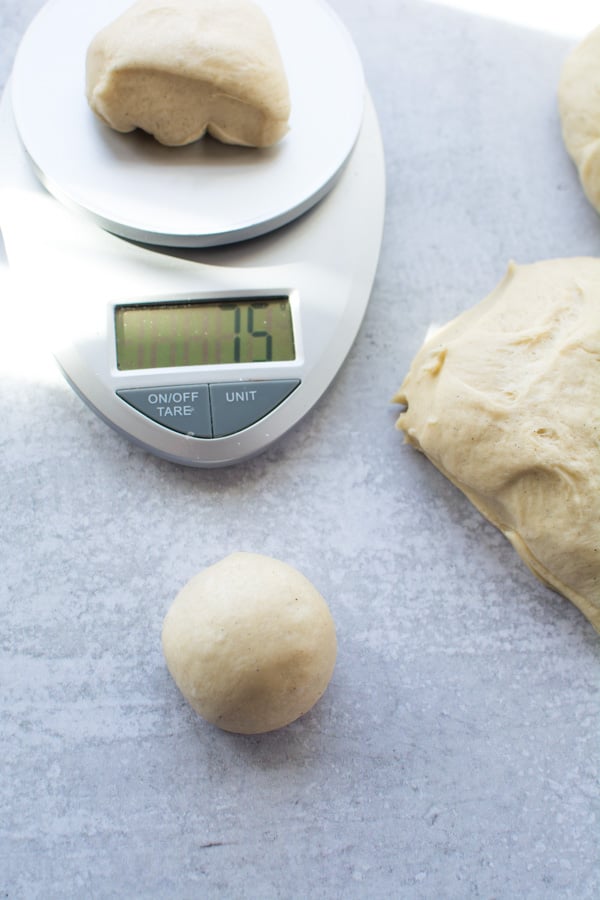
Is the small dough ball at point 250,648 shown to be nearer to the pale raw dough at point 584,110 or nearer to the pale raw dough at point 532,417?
the pale raw dough at point 532,417

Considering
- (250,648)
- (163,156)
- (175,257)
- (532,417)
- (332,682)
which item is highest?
(163,156)

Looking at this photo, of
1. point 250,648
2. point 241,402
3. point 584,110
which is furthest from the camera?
point 584,110

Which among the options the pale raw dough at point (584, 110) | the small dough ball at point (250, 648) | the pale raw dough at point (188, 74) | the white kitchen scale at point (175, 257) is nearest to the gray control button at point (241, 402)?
the white kitchen scale at point (175, 257)

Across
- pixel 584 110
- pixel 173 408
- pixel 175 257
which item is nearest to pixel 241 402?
pixel 173 408

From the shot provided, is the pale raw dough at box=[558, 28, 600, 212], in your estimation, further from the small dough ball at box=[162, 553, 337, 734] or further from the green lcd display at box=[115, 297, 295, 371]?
the small dough ball at box=[162, 553, 337, 734]

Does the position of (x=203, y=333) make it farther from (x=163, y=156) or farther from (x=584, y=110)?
(x=584, y=110)

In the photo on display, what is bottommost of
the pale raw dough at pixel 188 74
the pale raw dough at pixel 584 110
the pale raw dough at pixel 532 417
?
the pale raw dough at pixel 532 417

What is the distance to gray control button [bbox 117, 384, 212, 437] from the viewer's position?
933 mm

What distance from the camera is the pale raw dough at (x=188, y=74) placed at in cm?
89

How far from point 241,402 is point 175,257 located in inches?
7.7

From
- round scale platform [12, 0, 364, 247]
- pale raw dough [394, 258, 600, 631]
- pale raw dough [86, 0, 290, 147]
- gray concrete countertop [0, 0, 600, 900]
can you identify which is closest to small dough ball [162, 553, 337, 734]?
gray concrete countertop [0, 0, 600, 900]

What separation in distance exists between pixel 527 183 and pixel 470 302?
0.21 m

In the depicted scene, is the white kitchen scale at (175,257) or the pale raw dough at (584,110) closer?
the white kitchen scale at (175,257)

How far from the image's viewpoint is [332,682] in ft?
3.14
